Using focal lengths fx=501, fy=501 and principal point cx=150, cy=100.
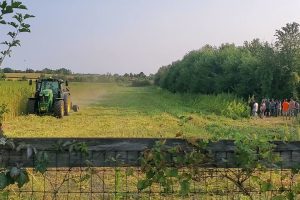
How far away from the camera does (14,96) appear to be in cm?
2789

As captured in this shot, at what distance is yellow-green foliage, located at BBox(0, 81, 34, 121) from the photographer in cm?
2661

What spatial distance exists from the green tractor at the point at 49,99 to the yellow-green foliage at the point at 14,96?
1.33 meters

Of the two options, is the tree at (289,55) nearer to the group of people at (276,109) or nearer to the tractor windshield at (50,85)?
the group of people at (276,109)

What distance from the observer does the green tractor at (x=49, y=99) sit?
2557 centimetres

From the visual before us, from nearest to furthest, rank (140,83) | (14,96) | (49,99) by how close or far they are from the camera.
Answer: (49,99) < (14,96) < (140,83)

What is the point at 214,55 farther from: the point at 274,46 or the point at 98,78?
the point at 98,78

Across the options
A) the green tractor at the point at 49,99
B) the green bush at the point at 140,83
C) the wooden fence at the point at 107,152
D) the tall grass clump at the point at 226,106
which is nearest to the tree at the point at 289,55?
the tall grass clump at the point at 226,106

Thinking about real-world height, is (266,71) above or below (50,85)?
above

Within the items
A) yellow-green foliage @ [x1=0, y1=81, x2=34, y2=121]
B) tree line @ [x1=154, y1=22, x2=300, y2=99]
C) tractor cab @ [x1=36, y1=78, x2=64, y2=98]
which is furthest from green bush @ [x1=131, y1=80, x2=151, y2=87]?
tractor cab @ [x1=36, y1=78, x2=64, y2=98]

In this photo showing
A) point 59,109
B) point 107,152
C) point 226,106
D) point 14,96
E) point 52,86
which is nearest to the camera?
point 107,152

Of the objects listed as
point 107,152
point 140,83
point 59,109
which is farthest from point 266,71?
point 140,83

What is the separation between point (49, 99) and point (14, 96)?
3.03m

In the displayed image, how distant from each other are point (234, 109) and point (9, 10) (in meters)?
35.5

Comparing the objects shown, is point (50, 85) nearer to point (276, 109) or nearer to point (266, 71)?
point (276, 109)
